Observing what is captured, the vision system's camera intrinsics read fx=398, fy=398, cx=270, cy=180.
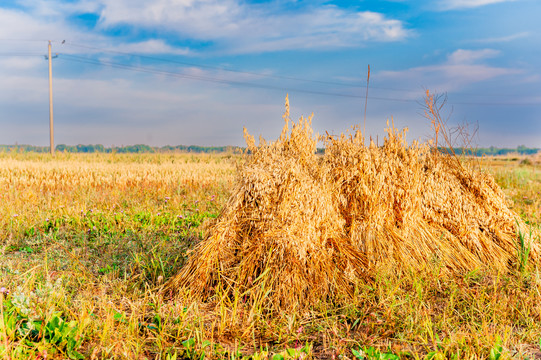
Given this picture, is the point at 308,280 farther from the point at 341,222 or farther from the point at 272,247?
the point at 341,222

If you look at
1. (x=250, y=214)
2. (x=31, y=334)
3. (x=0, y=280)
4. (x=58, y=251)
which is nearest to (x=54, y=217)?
(x=58, y=251)

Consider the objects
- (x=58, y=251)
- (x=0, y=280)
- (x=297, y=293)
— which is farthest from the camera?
(x=58, y=251)

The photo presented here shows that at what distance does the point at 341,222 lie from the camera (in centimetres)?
421

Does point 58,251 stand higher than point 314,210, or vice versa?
point 314,210

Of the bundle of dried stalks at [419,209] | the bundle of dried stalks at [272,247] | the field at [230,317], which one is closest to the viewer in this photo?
the field at [230,317]

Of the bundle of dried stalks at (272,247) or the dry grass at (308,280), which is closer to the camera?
the dry grass at (308,280)

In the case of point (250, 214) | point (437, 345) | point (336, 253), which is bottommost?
point (437, 345)

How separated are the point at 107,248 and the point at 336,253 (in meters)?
3.36

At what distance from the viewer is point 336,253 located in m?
4.04

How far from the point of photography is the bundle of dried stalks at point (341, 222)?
12.1ft

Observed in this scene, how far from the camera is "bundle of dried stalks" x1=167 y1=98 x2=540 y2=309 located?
368 centimetres

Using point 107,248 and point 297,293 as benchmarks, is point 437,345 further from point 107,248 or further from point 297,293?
point 107,248

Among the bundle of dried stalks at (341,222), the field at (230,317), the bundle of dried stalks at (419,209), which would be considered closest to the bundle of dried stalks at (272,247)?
the bundle of dried stalks at (341,222)

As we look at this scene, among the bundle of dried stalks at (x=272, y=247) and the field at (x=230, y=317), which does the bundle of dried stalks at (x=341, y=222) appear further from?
the field at (x=230, y=317)
